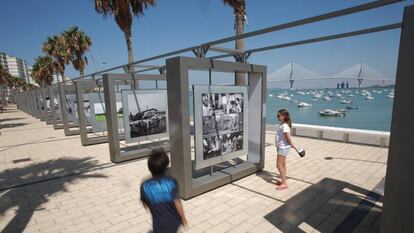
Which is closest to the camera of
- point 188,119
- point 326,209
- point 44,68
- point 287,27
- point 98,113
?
point 287,27

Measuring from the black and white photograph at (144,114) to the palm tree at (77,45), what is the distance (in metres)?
19.8

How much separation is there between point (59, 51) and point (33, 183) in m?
23.1

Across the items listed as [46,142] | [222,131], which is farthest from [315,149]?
[46,142]

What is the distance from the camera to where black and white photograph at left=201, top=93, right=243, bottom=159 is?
4.88 metres

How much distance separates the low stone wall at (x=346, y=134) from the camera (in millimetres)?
8258

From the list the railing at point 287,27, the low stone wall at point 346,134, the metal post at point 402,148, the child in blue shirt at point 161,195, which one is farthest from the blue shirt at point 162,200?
the low stone wall at point 346,134

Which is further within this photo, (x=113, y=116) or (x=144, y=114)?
(x=144, y=114)

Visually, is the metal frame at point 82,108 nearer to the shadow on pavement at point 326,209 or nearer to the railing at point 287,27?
the railing at point 287,27

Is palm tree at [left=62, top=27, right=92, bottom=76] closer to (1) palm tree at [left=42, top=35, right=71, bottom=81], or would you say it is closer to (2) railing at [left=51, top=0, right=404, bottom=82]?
(1) palm tree at [left=42, top=35, right=71, bottom=81]

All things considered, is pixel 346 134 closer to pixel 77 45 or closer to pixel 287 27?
pixel 287 27

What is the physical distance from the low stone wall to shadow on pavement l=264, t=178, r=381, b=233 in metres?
4.47

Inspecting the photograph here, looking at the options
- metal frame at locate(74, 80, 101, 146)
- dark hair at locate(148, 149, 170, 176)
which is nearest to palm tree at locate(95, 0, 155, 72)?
metal frame at locate(74, 80, 101, 146)

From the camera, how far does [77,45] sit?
22.8m

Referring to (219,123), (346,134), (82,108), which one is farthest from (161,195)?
(346,134)
